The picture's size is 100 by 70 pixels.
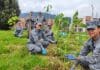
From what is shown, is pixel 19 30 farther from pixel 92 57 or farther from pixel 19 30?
pixel 92 57

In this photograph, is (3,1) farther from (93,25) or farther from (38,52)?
(93,25)

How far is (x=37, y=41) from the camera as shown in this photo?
50.6ft

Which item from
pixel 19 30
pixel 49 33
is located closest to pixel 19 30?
pixel 19 30

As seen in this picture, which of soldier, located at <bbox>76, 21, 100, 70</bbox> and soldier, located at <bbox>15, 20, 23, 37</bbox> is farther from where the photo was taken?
soldier, located at <bbox>15, 20, 23, 37</bbox>

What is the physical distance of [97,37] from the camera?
23.9 ft

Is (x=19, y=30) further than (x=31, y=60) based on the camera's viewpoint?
Yes

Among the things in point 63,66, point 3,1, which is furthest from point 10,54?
point 3,1

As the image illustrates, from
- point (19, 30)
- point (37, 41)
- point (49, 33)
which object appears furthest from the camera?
point (19, 30)

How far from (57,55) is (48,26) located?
14.7ft

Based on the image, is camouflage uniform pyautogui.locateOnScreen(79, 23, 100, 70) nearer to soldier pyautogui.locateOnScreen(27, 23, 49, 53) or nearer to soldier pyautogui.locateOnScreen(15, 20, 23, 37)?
soldier pyautogui.locateOnScreen(27, 23, 49, 53)

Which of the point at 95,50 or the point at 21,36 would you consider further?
the point at 21,36

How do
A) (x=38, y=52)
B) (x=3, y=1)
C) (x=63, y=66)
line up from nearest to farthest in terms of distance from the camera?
(x=63, y=66) < (x=38, y=52) < (x=3, y=1)

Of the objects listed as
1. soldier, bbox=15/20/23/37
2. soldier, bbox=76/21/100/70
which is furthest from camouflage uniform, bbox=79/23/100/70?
soldier, bbox=15/20/23/37

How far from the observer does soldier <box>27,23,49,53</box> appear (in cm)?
1509
